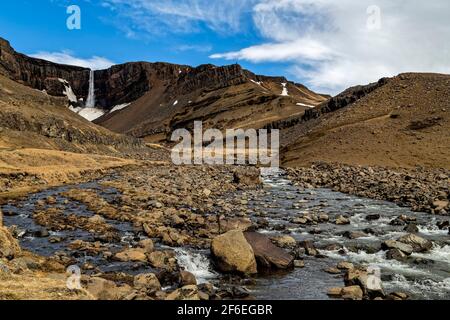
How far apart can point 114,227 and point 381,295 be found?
14.5 metres

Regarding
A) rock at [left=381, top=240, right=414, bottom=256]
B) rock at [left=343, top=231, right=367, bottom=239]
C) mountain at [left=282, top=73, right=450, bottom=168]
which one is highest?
mountain at [left=282, top=73, right=450, bottom=168]

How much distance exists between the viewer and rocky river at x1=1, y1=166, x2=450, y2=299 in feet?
48.6

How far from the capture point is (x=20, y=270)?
13367mm

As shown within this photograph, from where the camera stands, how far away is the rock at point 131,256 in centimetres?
1675

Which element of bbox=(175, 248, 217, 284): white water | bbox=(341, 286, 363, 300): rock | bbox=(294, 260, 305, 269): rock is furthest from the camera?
bbox=(294, 260, 305, 269): rock

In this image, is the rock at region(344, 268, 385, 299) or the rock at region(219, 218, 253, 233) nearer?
the rock at region(344, 268, 385, 299)

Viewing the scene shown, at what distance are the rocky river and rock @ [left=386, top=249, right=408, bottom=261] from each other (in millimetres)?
61

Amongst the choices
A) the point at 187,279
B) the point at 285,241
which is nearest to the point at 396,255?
the point at 285,241

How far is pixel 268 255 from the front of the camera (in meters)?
16.6

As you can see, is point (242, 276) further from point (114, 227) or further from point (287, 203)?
point (287, 203)

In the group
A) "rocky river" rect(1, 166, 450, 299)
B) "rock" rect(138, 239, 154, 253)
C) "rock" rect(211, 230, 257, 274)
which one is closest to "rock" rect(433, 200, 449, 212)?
"rocky river" rect(1, 166, 450, 299)

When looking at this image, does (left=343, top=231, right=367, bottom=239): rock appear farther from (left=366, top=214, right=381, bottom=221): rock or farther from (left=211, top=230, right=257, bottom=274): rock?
(left=211, top=230, right=257, bottom=274): rock

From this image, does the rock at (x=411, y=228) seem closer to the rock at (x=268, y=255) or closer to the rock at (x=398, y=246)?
the rock at (x=398, y=246)
